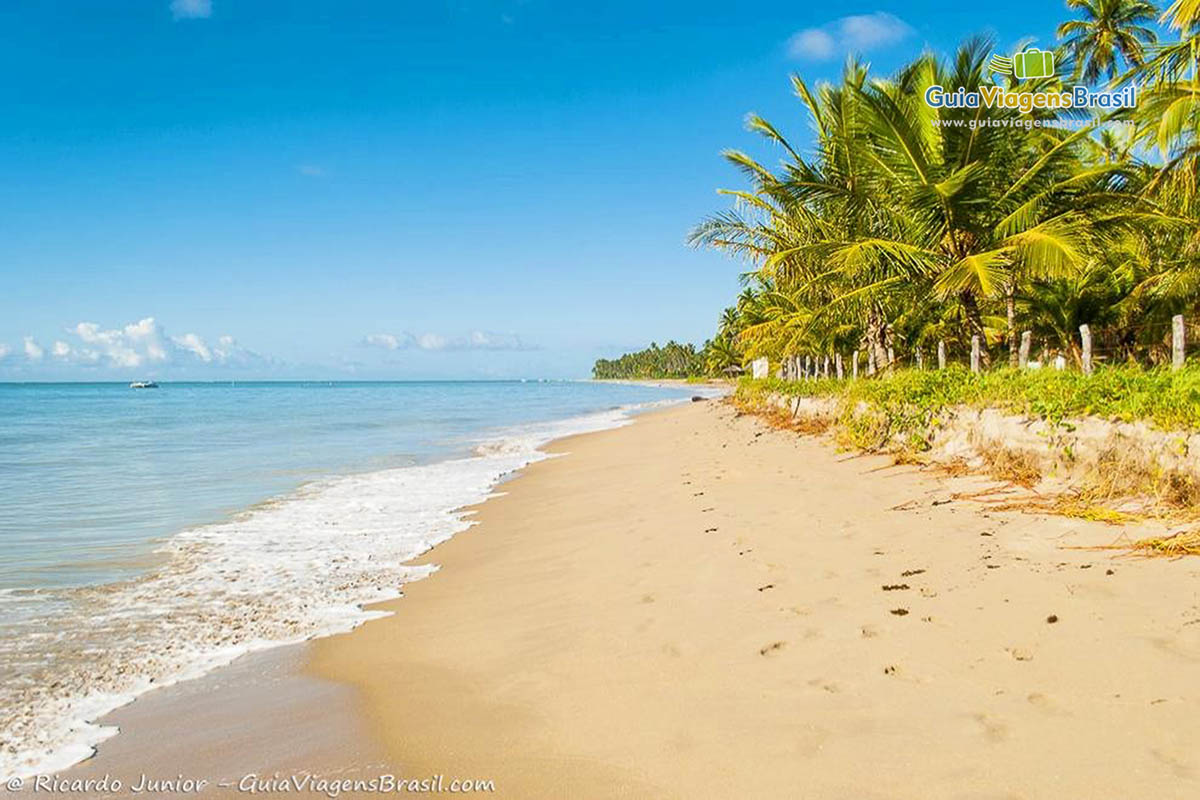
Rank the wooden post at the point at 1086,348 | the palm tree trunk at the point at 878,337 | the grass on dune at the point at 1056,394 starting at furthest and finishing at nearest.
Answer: the palm tree trunk at the point at 878,337 → the wooden post at the point at 1086,348 → the grass on dune at the point at 1056,394

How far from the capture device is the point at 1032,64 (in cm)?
1316

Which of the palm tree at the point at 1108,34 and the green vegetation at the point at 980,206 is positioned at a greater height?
the palm tree at the point at 1108,34

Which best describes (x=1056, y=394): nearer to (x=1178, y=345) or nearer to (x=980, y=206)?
(x=1178, y=345)

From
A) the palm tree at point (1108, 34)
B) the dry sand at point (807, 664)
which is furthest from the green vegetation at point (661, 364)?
the dry sand at point (807, 664)

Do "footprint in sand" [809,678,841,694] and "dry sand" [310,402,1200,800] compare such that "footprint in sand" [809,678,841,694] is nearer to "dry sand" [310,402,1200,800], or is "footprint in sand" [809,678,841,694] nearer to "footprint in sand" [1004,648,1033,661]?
"dry sand" [310,402,1200,800]

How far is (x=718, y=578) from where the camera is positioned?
5.08 meters

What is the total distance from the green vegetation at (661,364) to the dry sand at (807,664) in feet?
371

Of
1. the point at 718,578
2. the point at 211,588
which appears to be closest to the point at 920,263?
the point at 718,578

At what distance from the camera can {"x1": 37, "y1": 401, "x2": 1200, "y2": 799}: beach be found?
2631 millimetres

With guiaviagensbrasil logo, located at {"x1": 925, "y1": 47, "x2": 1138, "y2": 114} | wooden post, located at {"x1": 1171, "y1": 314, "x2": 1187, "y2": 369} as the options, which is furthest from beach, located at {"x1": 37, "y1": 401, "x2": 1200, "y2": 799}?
guiaviagensbrasil logo, located at {"x1": 925, "y1": 47, "x2": 1138, "y2": 114}

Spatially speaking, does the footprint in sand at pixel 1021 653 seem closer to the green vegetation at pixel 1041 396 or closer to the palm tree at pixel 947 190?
the green vegetation at pixel 1041 396

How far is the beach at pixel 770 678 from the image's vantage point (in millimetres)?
2631

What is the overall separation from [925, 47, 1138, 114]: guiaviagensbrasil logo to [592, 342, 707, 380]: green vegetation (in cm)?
10422

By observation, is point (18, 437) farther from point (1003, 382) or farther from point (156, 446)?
point (1003, 382)
